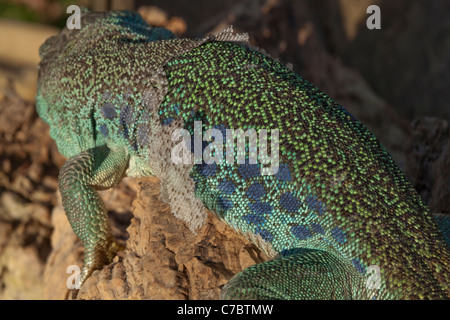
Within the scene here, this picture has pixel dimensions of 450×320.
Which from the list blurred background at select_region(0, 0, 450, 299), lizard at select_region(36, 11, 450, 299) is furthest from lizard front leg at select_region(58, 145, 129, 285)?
blurred background at select_region(0, 0, 450, 299)

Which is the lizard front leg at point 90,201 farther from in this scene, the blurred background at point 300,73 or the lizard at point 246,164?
the blurred background at point 300,73

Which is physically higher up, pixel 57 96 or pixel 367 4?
pixel 367 4

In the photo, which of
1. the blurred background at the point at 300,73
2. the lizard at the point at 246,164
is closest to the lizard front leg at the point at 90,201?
the lizard at the point at 246,164

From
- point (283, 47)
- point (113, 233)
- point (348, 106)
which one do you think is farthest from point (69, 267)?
point (348, 106)

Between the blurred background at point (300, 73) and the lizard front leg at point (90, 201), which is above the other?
the blurred background at point (300, 73)

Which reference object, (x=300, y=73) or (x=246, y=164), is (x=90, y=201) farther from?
(x=300, y=73)

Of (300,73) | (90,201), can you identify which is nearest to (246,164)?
(90,201)

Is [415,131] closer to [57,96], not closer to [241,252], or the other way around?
[241,252]
